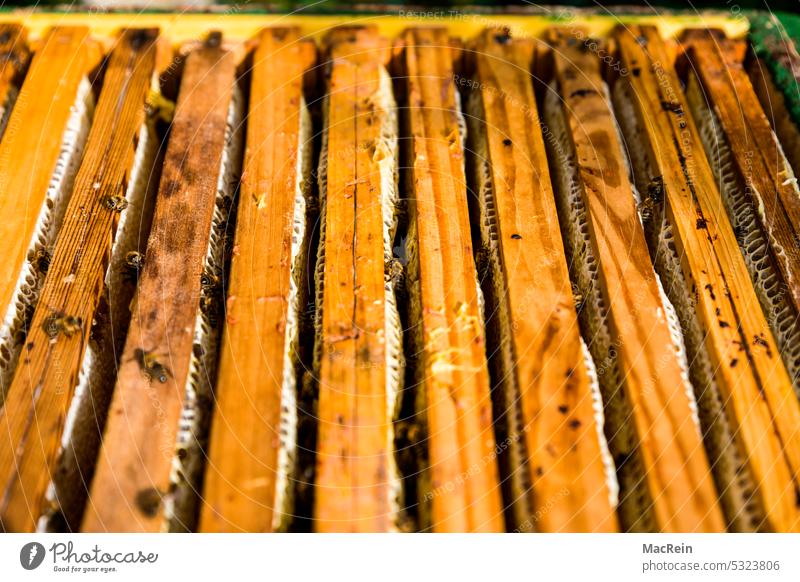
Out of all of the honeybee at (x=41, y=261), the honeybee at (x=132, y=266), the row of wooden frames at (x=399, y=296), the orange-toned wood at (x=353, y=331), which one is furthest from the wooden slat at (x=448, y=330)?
the honeybee at (x=41, y=261)

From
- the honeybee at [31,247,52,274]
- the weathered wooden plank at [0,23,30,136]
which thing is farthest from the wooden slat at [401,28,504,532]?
the weathered wooden plank at [0,23,30,136]

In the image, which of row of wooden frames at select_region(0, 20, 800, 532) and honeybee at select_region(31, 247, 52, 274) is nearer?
row of wooden frames at select_region(0, 20, 800, 532)

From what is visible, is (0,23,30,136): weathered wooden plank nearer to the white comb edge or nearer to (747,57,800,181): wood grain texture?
the white comb edge

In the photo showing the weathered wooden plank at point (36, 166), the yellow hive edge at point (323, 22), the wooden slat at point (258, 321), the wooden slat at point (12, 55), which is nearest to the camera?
the wooden slat at point (258, 321)

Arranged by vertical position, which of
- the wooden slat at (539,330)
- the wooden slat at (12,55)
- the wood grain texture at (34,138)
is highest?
the wooden slat at (12,55)

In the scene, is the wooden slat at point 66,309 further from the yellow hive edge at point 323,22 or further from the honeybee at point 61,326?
the yellow hive edge at point 323,22

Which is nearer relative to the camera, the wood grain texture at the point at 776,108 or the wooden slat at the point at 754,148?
the wooden slat at the point at 754,148

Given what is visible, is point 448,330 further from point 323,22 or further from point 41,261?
point 323,22
